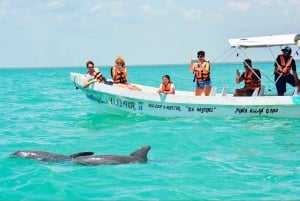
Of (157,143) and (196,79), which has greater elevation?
(196,79)

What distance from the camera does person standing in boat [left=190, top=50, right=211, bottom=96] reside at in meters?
15.7

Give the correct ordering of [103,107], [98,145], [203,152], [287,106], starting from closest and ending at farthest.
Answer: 1. [203,152]
2. [98,145]
3. [287,106]
4. [103,107]

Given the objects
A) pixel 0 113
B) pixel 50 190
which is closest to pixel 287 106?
pixel 50 190

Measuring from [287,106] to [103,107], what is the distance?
617 cm

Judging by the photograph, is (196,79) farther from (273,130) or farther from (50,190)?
(50,190)

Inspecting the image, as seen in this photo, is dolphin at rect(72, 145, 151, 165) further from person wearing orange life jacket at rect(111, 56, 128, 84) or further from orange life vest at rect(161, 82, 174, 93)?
person wearing orange life jacket at rect(111, 56, 128, 84)

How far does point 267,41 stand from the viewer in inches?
609

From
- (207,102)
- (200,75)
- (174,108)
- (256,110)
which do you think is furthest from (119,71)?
(256,110)

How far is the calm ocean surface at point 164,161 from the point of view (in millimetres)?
8039

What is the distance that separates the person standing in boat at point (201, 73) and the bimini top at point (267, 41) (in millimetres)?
1062

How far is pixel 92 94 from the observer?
1753 centimetres

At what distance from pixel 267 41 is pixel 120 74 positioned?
5010mm

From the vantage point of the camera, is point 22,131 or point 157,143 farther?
point 22,131

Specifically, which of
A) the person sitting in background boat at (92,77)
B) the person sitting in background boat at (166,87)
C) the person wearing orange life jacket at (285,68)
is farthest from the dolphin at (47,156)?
the person wearing orange life jacket at (285,68)
